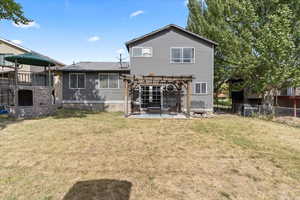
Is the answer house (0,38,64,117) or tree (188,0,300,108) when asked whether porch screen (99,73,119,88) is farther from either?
tree (188,0,300,108)

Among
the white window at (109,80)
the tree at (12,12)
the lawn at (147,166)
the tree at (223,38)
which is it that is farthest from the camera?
the white window at (109,80)

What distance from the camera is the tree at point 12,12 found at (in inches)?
396

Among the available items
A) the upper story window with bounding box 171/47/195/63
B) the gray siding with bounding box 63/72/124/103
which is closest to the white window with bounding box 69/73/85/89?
the gray siding with bounding box 63/72/124/103

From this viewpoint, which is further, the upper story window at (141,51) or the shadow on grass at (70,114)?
the upper story window at (141,51)

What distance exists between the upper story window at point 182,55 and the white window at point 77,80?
8546 millimetres

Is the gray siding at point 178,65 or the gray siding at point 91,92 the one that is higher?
the gray siding at point 178,65

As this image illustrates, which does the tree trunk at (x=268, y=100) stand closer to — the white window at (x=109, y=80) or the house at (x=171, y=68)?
the house at (x=171, y=68)

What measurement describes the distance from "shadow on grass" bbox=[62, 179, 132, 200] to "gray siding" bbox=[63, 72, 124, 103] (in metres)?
12.3

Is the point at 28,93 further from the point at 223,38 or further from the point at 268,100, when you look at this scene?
the point at 268,100

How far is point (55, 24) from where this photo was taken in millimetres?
17609

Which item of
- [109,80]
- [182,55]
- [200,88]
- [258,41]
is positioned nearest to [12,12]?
[109,80]

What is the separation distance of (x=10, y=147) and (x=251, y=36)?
16.6 m

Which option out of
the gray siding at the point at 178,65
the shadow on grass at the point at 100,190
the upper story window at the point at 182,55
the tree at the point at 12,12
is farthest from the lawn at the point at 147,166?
the upper story window at the point at 182,55

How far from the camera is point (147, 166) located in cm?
433
